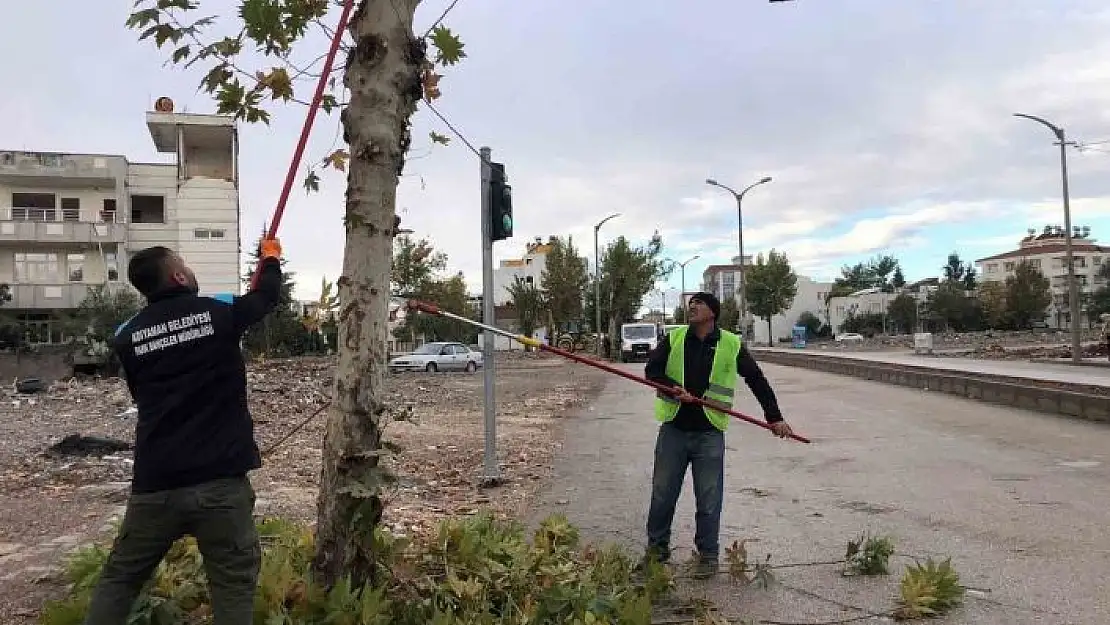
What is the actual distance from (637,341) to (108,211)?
91.8 ft

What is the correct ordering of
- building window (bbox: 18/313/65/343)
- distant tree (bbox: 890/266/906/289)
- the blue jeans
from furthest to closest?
distant tree (bbox: 890/266/906/289) → building window (bbox: 18/313/65/343) → the blue jeans

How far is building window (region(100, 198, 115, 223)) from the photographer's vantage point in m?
44.2

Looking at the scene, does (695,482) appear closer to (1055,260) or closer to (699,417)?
(699,417)

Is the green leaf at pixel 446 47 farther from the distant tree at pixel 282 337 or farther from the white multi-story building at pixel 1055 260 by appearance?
the white multi-story building at pixel 1055 260

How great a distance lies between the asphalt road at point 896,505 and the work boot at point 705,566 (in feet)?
0.23

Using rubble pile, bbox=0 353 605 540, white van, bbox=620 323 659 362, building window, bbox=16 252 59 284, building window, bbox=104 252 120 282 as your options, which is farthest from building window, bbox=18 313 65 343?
white van, bbox=620 323 659 362

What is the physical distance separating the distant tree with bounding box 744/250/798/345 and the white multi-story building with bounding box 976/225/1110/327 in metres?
44.4

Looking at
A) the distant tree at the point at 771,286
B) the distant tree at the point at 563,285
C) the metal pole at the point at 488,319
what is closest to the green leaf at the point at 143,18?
the metal pole at the point at 488,319

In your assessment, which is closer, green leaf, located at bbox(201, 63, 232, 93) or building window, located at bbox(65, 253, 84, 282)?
green leaf, located at bbox(201, 63, 232, 93)

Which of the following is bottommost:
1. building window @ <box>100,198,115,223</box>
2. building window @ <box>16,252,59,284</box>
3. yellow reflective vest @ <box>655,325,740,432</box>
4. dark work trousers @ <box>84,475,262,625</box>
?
dark work trousers @ <box>84,475,262,625</box>

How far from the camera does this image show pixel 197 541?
3.22 m

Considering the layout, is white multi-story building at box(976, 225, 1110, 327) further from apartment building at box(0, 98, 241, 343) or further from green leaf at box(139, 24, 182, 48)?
green leaf at box(139, 24, 182, 48)

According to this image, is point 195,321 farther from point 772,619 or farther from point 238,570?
point 772,619

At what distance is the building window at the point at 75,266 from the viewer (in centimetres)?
4419
